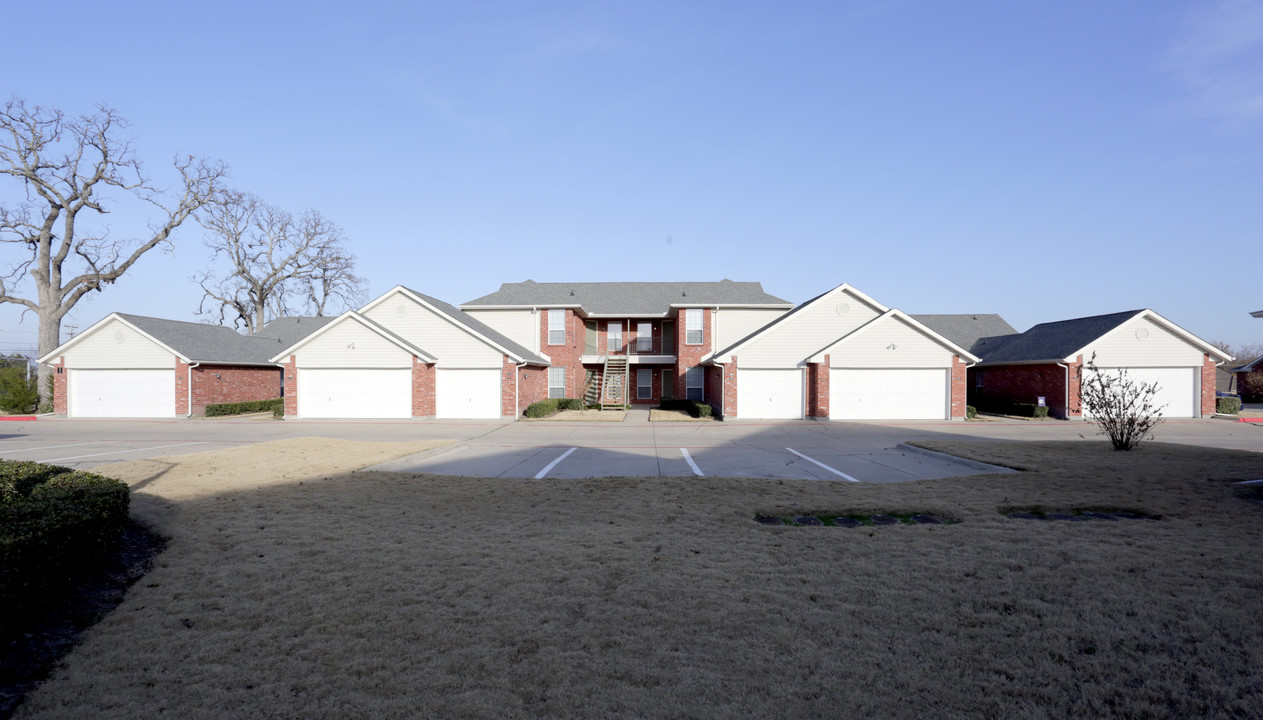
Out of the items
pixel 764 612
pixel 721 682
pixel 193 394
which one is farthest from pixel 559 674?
pixel 193 394

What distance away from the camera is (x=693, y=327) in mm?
34156

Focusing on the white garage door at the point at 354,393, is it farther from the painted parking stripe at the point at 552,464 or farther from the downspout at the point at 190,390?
the painted parking stripe at the point at 552,464

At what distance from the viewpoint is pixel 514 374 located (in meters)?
27.2

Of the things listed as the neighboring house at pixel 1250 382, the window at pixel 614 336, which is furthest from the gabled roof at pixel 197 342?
the neighboring house at pixel 1250 382

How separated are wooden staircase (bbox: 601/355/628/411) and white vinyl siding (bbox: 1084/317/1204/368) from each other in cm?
2061

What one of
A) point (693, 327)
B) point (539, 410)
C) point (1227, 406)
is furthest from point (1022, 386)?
point (539, 410)

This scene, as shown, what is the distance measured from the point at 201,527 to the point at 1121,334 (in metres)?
32.2

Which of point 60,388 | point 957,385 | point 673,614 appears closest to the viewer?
point 673,614

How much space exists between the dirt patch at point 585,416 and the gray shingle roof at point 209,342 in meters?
12.1

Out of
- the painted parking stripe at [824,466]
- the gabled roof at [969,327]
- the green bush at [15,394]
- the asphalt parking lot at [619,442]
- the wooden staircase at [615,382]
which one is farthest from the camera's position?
the gabled roof at [969,327]

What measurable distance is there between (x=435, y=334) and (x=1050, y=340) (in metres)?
28.2

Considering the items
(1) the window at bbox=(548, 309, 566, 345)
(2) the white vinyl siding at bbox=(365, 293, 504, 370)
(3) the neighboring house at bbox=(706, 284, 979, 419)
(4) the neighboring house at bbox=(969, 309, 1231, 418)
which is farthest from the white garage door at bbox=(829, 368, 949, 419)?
(1) the window at bbox=(548, 309, 566, 345)

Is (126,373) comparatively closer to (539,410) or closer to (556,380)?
(539,410)

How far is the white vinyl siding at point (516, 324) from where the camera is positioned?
34188 millimetres
